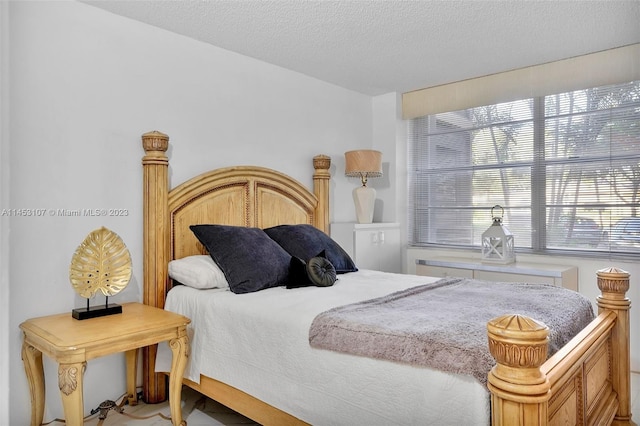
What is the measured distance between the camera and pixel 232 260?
7.98 ft

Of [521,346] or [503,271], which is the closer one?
[521,346]

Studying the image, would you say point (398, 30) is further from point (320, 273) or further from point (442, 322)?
point (442, 322)

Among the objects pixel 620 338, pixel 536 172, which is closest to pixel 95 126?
pixel 620 338

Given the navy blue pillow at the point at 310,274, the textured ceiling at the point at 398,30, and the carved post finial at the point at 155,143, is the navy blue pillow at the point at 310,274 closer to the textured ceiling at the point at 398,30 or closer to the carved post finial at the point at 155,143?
the carved post finial at the point at 155,143

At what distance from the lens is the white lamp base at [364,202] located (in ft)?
12.7

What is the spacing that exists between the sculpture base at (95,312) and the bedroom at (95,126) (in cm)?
30

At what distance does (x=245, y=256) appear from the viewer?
96.9 inches

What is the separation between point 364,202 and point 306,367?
234 cm

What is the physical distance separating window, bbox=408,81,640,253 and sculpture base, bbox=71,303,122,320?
3009 mm

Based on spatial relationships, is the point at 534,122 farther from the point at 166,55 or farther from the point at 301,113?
the point at 166,55

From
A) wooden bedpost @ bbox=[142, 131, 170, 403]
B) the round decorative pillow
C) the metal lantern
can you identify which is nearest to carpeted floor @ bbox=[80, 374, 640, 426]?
wooden bedpost @ bbox=[142, 131, 170, 403]

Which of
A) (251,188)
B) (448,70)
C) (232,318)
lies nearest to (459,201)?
(448,70)

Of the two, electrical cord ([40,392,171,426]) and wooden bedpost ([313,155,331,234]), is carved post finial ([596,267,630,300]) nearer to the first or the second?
wooden bedpost ([313,155,331,234])

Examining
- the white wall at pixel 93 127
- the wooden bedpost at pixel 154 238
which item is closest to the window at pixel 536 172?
the white wall at pixel 93 127
